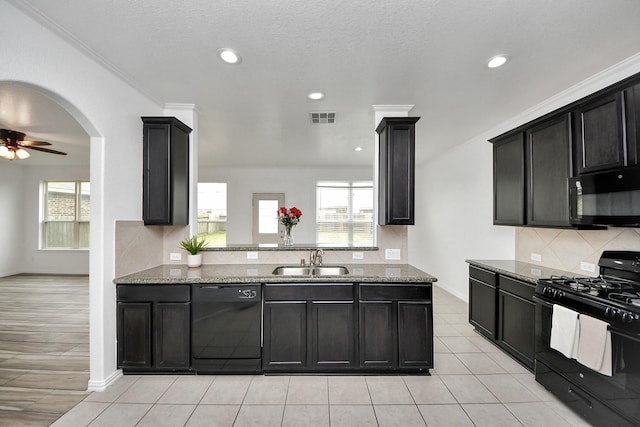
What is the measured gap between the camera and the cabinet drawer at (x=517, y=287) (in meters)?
2.56

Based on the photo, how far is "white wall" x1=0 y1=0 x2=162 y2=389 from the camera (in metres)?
1.77

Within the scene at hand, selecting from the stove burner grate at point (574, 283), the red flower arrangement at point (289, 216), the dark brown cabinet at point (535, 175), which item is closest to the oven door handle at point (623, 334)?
the stove burner grate at point (574, 283)

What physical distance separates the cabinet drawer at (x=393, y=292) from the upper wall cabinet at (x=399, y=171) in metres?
0.69

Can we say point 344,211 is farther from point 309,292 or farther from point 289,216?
point 309,292

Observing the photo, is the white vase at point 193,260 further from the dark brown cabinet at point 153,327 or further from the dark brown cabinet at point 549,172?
the dark brown cabinet at point 549,172

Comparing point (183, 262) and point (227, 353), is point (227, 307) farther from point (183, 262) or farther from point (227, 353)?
point (183, 262)

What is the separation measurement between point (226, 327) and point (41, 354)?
7.27 feet

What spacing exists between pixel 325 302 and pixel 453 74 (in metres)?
2.40

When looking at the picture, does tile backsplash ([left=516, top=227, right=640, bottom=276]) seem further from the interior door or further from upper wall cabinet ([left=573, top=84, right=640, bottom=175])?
the interior door

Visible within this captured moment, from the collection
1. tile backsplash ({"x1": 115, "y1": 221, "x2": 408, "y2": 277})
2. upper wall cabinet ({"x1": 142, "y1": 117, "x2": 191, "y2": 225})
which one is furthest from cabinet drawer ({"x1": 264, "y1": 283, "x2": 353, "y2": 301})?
upper wall cabinet ({"x1": 142, "y1": 117, "x2": 191, "y2": 225})

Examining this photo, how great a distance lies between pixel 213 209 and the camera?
7.14m

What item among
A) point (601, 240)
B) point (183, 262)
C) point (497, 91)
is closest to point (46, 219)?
point (183, 262)

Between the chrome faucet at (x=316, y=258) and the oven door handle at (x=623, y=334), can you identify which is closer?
the oven door handle at (x=623, y=334)

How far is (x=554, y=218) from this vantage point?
2.59 m
